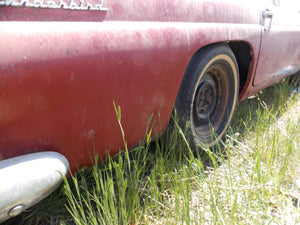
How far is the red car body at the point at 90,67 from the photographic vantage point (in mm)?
1079

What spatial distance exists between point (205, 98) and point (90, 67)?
4.04 feet

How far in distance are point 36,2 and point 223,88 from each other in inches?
65.0

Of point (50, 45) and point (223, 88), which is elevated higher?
point (50, 45)

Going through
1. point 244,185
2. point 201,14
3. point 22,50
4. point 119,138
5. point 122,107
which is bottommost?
point 244,185

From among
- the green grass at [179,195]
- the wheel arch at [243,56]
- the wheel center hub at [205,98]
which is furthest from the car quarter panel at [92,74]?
the wheel arch at [243,56]

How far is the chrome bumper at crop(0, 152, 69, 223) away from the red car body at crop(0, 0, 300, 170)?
0.08m

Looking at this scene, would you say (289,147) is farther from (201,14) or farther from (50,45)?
(50,45)

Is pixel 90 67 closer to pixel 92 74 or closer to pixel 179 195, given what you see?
pixel 92 74

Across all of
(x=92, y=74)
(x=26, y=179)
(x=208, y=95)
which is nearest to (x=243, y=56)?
(x=208, y=95)

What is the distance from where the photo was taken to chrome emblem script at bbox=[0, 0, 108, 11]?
41.6 inches

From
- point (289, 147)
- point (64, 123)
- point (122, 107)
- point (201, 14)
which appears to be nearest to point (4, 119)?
point (64, 123)

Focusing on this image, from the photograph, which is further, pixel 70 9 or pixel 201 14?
pixel 201 14

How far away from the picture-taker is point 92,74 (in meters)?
1.25

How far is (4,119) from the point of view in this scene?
1.07 metres
